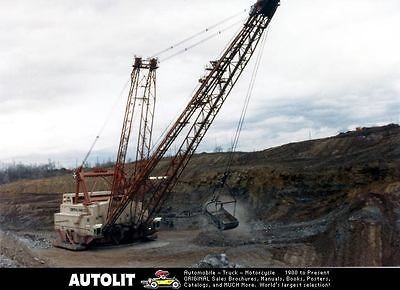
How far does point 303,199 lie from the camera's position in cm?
2594

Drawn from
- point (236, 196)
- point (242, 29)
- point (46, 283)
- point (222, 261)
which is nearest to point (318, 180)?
point (236, 196)

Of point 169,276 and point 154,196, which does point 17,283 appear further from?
point 154,196

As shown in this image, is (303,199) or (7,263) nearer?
(7,263)

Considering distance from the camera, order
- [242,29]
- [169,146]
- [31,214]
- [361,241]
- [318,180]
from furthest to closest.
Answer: [31,214]
[318,180]
[169,146]
[242,29]
[361,241]

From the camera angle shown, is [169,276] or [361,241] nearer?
[169,276]

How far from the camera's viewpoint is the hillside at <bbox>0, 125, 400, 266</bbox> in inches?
659

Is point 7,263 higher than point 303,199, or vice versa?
point 303,199

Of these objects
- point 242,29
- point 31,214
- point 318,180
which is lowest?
point 31,214

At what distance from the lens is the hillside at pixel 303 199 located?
1675 centimetres

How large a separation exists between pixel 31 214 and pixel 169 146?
1828 cm

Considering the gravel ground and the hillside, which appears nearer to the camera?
the gravel ground

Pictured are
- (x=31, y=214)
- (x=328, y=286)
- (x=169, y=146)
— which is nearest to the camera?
(x=328, y=286)

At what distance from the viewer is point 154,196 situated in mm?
21047

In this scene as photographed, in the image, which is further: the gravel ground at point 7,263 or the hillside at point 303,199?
the hillside at point 303,199
